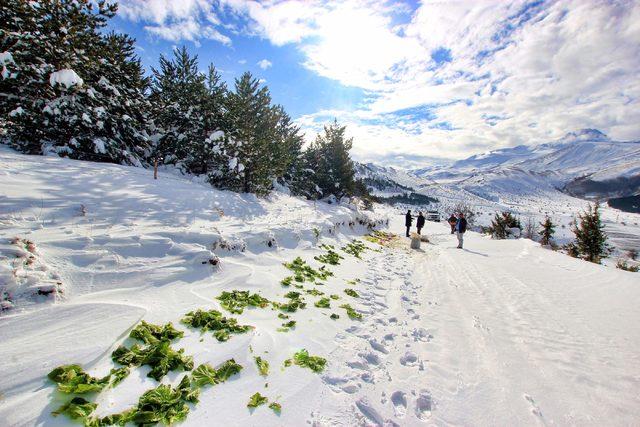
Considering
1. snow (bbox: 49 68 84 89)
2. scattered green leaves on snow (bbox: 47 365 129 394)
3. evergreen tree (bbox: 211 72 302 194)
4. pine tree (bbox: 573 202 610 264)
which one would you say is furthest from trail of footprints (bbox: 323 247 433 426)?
pine tree (bbox: 573 202 610 264)

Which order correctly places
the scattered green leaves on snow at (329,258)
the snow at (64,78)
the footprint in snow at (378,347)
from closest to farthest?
the footprint in snow at (378,347) → the scattered green leaves on snow at (329,258) → the snow at (64,78)

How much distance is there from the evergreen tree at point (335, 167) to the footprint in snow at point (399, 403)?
828 inches

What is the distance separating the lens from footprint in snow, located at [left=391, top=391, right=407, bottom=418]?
10.8ft

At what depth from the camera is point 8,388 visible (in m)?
2.45

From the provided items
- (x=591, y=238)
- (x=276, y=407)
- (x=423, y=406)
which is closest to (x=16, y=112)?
(x=276, y=407)

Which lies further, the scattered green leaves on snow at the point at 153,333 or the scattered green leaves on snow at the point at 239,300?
the scattered green leaves on snow at the point at 239,300

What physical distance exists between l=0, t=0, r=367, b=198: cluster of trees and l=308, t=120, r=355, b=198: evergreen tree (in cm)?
658

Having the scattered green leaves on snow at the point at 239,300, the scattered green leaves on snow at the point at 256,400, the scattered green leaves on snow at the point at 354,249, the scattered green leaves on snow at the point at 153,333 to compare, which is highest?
the scattered green leaves on snow at the point at 153,333

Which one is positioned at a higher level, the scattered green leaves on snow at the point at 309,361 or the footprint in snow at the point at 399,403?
the scattered green leaves on snow at the point at 309,361

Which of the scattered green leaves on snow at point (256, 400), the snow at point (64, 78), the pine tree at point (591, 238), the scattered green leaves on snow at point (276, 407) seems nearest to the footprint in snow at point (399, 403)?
the scattered green leaves on snow at point (276, 407)

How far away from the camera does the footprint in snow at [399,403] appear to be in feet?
10.8

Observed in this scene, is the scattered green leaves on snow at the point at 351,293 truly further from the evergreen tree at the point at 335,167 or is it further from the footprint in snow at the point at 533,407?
the evergreen tree at the point at 335,167

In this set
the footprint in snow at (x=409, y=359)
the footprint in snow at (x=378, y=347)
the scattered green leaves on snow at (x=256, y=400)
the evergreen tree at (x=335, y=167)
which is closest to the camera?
the scattered green leaves on snow at (x=256, y=400)

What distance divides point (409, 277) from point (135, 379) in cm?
813
